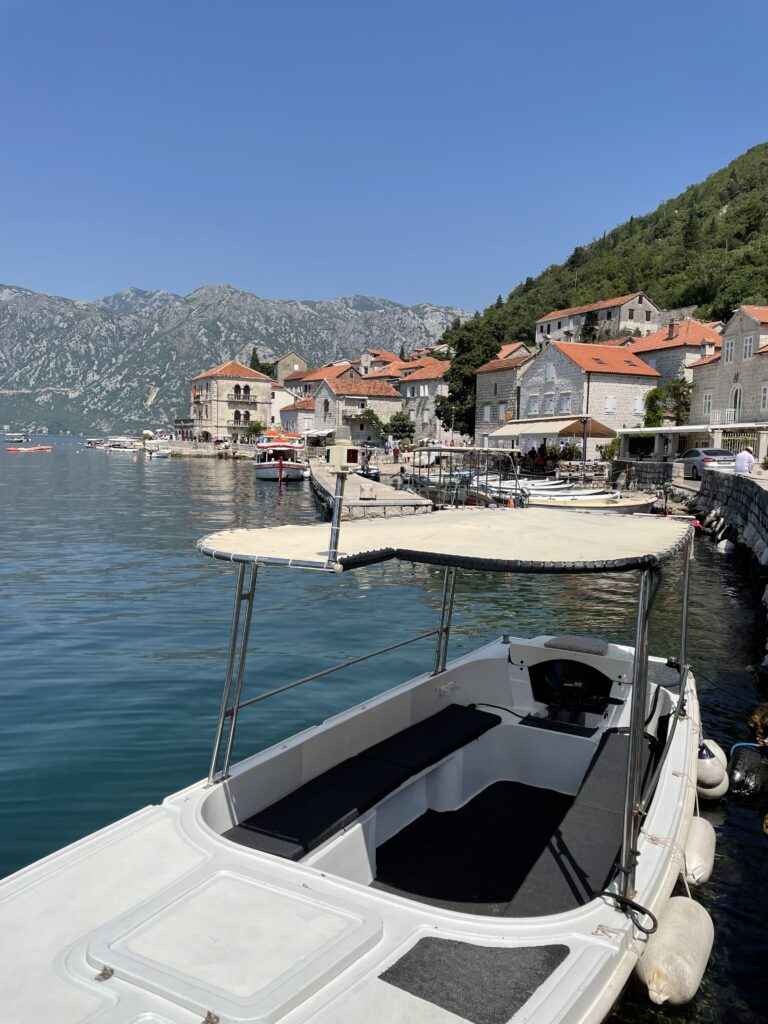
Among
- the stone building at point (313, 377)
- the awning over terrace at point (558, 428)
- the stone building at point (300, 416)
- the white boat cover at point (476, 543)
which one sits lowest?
the white boat cover at point (476, 543)

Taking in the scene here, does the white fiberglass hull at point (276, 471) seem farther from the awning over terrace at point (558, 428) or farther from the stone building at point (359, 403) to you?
the stone building at point (359, 403)

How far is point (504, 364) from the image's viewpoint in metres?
68.9

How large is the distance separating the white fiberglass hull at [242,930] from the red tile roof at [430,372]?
89.2 m

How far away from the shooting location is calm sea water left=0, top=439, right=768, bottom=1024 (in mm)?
7876

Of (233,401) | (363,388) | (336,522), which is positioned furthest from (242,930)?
(233,401)

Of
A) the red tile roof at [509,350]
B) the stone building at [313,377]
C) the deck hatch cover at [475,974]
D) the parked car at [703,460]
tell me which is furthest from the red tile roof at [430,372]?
the deck hatch cover at [475,974]

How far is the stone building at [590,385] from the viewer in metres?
60.0

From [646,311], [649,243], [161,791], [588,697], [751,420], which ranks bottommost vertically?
[161,791]

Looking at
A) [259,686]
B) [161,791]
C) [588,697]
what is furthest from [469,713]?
[259,686]

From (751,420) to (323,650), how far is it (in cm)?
4059

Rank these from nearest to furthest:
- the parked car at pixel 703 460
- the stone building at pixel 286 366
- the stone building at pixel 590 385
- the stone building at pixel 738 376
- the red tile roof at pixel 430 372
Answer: the parked car at pixel 703 460 < the stone building at pixel 738 376 < the stone building at pixel 590 385 < the red tile roof at pixel 430 372 < the stone building at pixel 286 366

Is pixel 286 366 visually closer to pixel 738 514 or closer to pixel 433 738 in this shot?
pixel 738 514

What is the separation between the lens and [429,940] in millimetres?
3768

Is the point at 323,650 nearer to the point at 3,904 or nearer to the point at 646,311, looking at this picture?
the point at 3,904
